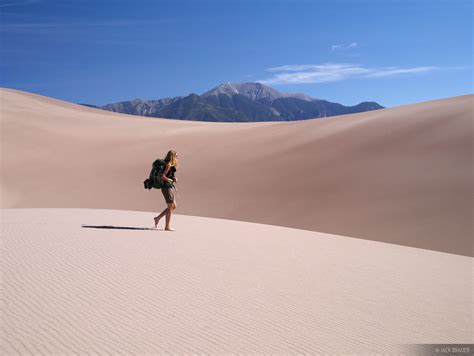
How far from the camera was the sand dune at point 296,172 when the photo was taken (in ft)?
64.5

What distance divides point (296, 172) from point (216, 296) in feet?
72.0

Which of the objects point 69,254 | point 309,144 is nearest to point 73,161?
point 309,144

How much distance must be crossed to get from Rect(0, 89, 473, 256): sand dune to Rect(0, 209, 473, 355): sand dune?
8.55 meters

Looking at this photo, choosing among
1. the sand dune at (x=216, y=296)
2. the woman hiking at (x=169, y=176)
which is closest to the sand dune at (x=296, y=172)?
the sand dune at (x=216, y=296)

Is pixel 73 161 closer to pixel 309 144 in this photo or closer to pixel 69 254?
pixel 309 144

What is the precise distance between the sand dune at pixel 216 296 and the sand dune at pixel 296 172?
8547 mm

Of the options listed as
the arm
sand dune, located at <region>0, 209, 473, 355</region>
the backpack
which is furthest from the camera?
the backpack

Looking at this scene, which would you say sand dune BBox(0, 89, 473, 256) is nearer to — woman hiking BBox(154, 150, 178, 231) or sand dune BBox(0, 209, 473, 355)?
sand dune BBox(0, 209, 473, 355)

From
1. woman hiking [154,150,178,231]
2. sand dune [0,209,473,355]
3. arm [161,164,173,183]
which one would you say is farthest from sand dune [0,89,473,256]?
arm [161,164,173,183]

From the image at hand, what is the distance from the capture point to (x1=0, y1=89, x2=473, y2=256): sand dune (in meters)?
19.7

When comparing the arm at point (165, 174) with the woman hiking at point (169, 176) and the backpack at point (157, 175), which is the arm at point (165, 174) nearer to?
the woman hiking at point (169, 176)

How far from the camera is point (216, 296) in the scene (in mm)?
6523

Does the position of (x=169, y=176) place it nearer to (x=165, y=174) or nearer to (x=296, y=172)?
(x=165, y=174)

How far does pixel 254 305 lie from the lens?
6211mm
